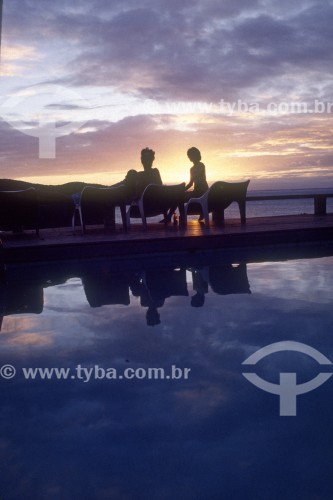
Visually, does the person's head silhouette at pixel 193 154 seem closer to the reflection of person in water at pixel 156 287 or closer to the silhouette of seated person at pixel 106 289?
the reflection of person in water at pixel 156 287

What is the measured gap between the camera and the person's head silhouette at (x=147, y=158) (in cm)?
833

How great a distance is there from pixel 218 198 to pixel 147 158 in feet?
4.71

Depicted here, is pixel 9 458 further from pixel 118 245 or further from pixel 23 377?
pixel 118 245

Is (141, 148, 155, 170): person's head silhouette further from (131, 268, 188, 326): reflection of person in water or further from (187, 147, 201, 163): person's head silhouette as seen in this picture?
(131, 268, 188, 326): reflection of person in water

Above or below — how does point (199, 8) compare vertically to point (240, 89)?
above

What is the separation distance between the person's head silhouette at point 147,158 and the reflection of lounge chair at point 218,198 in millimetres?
985

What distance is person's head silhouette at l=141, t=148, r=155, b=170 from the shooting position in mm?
8328

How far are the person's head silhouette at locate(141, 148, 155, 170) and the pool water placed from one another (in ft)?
12.2

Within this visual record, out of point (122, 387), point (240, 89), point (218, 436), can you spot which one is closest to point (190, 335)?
point (122, 387)

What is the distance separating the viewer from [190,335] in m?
3.59

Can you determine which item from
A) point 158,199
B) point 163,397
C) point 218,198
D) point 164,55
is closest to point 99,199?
point 158,199

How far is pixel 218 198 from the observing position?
8688mm

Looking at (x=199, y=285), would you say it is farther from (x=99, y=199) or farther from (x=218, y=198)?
(x=218, y=198)

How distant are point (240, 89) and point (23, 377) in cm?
1117
